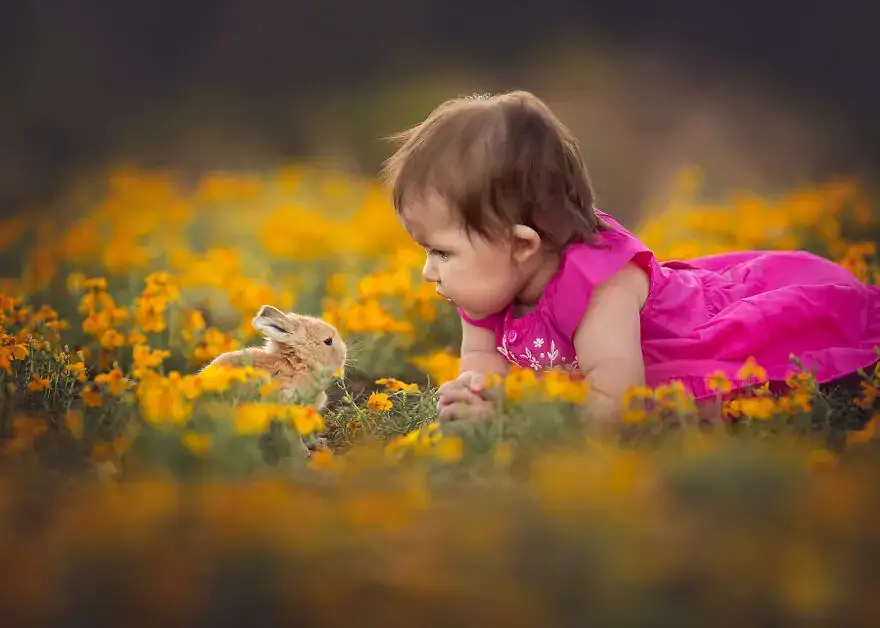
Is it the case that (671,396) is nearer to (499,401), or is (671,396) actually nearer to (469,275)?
(499,401)

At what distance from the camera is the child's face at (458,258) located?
271cm

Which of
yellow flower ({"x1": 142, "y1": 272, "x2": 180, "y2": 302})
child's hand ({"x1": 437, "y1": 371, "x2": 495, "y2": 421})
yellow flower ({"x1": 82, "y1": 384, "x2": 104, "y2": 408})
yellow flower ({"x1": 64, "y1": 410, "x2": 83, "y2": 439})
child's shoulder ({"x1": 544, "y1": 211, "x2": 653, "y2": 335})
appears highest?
child's shoulder ({"x1": 544, "y1": 211, "x2": 653, "y2": 335})

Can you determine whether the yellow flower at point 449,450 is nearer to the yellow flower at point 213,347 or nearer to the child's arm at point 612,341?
the child's arm at point 612,341

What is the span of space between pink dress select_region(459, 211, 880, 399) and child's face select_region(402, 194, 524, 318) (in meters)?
0.16

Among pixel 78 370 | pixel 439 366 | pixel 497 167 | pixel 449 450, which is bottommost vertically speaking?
pixel 439 366

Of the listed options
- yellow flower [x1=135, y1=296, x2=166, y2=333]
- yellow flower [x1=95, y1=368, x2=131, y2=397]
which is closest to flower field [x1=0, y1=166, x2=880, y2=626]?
yellow flower [x1=95, y1=368, x2=131, y2=397]

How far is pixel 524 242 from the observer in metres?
2.78

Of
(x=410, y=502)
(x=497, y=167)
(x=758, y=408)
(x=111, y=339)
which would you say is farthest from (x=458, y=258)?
(x=111, y=339)

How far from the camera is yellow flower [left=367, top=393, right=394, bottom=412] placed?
10.0 feet

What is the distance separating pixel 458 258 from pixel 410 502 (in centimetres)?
125

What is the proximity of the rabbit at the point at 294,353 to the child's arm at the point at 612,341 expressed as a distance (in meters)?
0.72

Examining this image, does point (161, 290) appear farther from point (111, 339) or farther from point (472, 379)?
point (472, 379)

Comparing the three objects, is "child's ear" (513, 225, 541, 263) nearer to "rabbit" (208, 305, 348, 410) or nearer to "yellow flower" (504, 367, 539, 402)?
"yellow flower" (504, 367, 539, 402)

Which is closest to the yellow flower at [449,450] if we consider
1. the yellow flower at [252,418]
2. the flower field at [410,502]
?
the flower field at [410,502]
